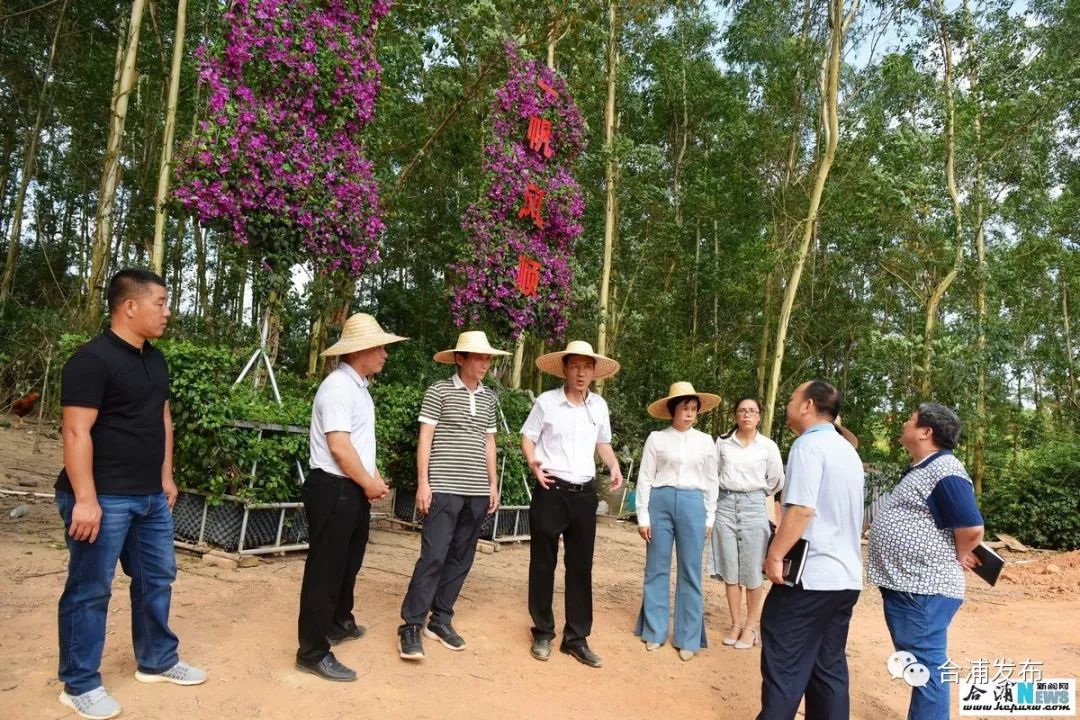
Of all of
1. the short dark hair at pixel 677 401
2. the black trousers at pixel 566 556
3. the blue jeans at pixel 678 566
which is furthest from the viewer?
the short dark hair at pixel 677 401

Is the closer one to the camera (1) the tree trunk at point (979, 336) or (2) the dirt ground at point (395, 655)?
(2) the dirt ground at point (395, 655)

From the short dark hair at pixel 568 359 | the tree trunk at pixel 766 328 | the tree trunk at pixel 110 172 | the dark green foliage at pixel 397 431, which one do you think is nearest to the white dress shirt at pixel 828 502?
the short dark hair at pixel 568 359

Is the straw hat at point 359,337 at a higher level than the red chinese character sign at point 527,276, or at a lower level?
lower

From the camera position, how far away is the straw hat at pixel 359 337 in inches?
132

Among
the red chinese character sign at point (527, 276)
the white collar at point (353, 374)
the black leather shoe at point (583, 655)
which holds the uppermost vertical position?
the red chinese character sign at point (527, 276)

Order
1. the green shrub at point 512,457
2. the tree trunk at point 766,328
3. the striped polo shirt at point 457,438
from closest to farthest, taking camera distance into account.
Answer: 1. the striped polo shirt at point 457,438
2. the green shrub at point 512,457
3. the tree trunk at point 766,328

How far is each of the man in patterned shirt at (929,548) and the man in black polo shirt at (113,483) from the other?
121 inches

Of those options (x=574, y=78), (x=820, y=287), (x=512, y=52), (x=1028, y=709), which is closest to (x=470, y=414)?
(x=1028, y=709)

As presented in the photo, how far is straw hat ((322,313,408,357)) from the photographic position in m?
3.35

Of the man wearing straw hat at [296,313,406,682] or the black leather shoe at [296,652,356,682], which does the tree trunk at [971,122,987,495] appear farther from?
the black leather shoe at [296,652,356,682]

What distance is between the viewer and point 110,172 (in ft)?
28.4

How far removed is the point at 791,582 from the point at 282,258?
4793 millimetres

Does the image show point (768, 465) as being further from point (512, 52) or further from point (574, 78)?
point (574, 78)

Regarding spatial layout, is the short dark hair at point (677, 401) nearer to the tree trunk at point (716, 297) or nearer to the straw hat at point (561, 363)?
the straw hat at point (561, 363)
